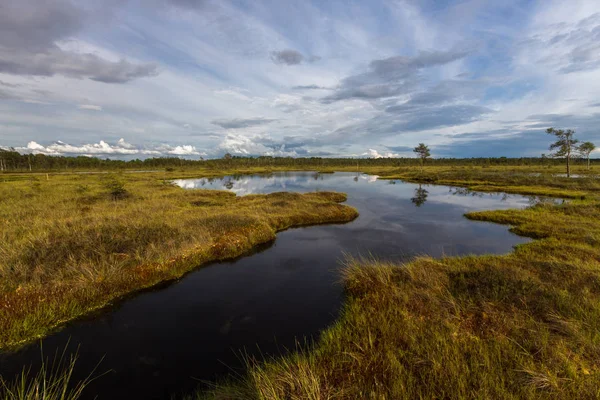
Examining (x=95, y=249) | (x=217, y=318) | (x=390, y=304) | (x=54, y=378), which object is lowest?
(x=217, y=318)

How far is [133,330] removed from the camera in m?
10.3

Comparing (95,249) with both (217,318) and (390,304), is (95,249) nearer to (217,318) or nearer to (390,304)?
(217,318)

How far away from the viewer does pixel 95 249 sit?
1446cm

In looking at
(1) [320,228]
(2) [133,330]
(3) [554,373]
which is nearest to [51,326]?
(2) [133,330]

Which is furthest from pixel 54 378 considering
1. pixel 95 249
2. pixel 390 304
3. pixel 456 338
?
pixel 456 338

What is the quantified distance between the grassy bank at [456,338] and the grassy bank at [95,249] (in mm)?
7973

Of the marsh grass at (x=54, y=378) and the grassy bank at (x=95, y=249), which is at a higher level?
the grassy bank at (x=95, y=249)

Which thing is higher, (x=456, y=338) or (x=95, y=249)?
(x=95, y=249)

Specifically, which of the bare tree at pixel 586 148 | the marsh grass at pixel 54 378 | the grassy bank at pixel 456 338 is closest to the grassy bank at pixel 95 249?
the marsh grass at pixel 54 378

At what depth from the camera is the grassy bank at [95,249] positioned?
1045 cm

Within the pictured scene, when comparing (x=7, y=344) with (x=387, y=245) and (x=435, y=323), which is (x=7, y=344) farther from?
(x=387, y=245)

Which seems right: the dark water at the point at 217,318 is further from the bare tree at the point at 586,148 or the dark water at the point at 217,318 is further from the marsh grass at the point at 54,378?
the bare tree at the point at 586,148

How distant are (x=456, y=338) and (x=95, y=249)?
710 inches

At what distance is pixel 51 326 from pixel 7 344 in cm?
125
